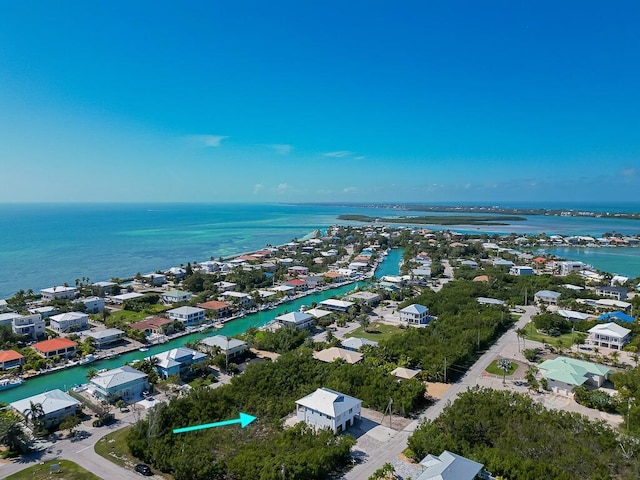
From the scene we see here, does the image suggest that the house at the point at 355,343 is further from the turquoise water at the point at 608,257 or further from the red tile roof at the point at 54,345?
the turquoise water at the point at 608,257

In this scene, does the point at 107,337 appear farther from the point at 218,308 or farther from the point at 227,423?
the point at 227,423

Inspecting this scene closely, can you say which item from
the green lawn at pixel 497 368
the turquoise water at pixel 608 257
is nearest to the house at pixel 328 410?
the green lawn at pixel 497 368

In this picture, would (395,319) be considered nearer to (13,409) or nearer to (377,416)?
(377,416)

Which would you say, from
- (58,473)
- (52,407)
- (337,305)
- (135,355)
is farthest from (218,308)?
(58,473)

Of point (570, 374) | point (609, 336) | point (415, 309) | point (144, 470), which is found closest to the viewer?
point (144, 470)

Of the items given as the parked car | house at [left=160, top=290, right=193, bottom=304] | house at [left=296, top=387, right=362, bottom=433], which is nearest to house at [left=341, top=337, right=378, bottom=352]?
house at [left=296, top=387, right=362, bottom=433]

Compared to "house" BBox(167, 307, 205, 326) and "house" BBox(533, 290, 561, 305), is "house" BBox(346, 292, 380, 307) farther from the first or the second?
"house" BBox(533, 290, 561, 305)
